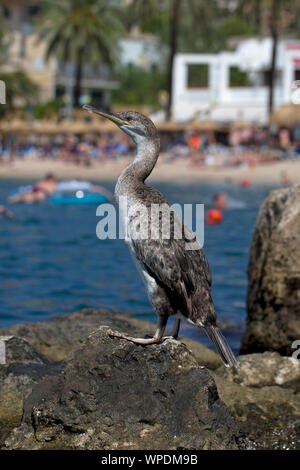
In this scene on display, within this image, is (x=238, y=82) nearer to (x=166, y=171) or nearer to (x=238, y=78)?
(x=238, y=78)

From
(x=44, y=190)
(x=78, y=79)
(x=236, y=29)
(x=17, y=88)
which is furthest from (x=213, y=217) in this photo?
(x=236, y=29)

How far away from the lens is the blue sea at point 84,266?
45.2 ft

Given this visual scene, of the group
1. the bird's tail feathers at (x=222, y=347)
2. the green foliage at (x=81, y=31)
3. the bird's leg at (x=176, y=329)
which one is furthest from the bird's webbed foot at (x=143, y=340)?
the green foliage at (x=81, y=31)

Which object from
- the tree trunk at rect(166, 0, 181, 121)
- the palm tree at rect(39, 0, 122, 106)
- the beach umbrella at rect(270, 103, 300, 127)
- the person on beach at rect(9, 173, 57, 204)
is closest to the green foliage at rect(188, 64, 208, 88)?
the palm tree at rect(39, 0, 122, 106)

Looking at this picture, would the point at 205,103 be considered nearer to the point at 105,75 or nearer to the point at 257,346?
the point at 105,75

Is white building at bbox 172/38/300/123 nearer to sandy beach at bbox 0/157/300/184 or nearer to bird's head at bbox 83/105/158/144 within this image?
sandy beach at bbox 0/157/300/184

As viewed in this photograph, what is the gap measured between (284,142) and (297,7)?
7.71 m

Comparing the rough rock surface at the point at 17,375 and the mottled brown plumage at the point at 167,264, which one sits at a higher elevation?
the mottled brown plumage at the point at 167,264

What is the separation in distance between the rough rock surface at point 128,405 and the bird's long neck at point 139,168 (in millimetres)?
1094

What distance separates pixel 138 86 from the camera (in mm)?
73312

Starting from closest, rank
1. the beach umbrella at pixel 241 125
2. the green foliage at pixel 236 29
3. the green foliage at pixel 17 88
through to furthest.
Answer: the beach umbrella at pixel 241 125 → the green foliage at pixel 17 88 → the green foliage at pixel 236 29

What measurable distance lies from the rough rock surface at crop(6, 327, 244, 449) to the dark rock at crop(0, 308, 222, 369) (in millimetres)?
2062

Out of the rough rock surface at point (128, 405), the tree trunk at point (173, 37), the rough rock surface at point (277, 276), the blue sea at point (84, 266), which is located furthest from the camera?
the tree trunk at point (173, 37)

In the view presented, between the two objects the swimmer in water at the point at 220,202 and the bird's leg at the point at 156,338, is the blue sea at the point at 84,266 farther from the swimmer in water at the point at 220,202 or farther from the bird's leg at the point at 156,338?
Result: the bird's leg at the point at 156,338
